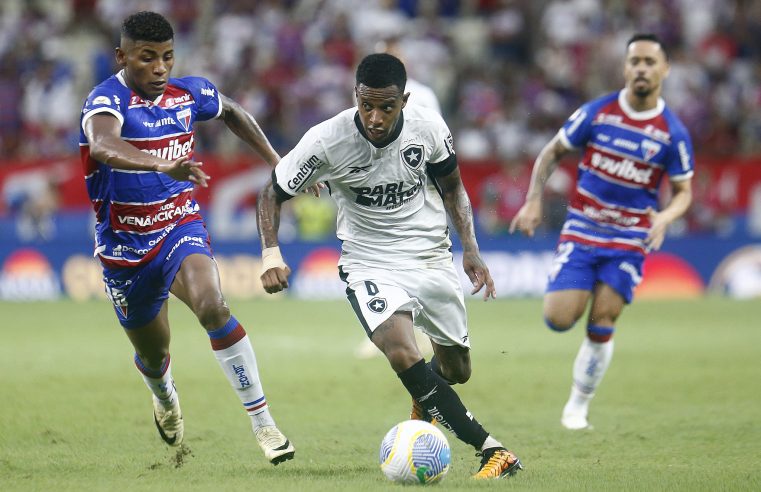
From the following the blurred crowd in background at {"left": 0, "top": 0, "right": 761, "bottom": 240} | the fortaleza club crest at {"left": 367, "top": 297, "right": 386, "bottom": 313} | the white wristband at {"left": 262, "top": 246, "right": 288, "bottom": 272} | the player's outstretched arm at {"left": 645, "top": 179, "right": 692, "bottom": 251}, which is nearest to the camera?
the white wristband at {"left": 262, "top": 246, "right": 288, "bottom": 272}

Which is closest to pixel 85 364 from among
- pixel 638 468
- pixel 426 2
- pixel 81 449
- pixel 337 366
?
pixel 337 366

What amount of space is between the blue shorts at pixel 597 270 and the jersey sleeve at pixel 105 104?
3871mm

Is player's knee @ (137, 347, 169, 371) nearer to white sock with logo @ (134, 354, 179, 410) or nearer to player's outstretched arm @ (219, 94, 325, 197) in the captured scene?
white sock with logo @ (134, 354, 179, 410)

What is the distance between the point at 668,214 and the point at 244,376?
3.54 meters

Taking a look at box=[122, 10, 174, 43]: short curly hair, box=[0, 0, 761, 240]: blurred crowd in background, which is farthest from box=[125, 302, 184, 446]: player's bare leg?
box=[0, 0, 761, 240]: blurred crowd in background

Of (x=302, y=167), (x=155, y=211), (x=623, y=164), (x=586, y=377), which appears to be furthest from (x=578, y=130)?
(x=155, y=211)

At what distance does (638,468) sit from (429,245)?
1858 millimetres

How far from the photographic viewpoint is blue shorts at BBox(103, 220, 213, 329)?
24.6ft

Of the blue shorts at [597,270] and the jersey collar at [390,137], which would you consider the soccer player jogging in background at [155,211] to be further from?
the blue shorts at [597,270]

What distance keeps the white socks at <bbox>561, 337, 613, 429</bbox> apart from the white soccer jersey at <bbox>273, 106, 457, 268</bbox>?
216cm

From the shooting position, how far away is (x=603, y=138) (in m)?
9.54

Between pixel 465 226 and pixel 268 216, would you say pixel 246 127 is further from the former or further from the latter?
pixel 465 226

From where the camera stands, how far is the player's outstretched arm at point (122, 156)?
251 inches

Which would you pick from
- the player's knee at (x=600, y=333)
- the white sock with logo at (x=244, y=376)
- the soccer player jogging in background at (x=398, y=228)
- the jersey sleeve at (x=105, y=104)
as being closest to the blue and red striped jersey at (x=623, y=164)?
the player's knee at (x=600, y=333)
